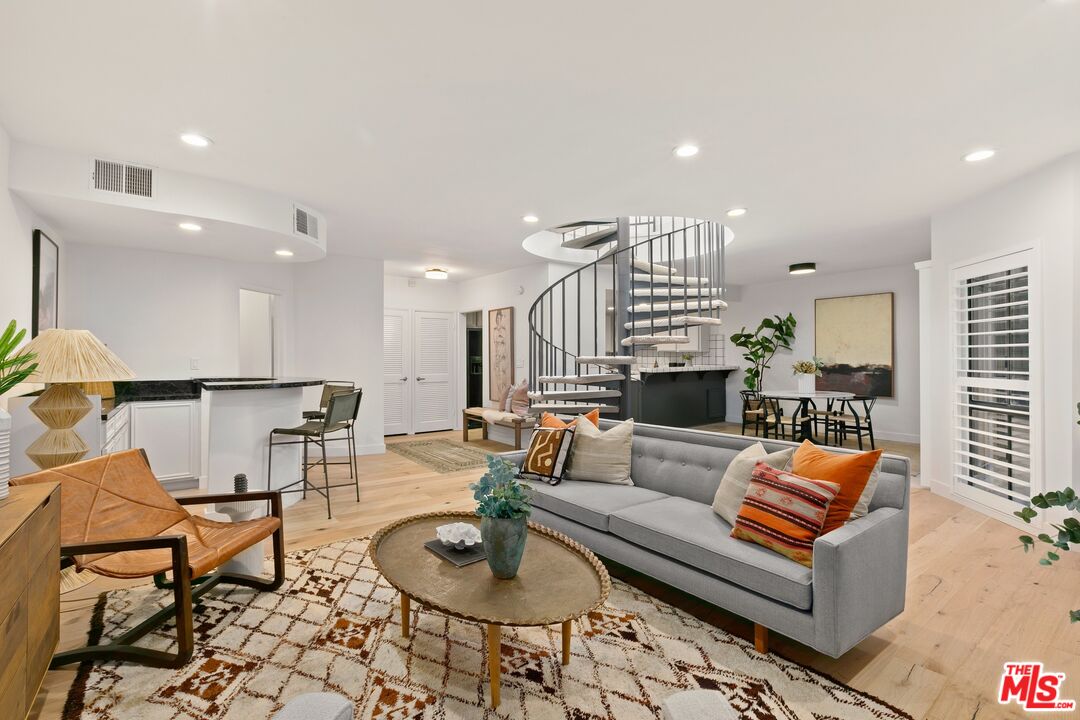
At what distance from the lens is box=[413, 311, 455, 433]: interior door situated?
8.22 metres

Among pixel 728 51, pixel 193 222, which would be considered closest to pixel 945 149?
pixel 728 51

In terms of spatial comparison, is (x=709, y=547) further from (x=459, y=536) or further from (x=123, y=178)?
(x=123, y=178)

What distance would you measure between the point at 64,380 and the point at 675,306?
16.3 ft

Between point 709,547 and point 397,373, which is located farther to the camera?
point 397,373

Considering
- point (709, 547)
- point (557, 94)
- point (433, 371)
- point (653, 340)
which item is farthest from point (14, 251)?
point (433, 371)

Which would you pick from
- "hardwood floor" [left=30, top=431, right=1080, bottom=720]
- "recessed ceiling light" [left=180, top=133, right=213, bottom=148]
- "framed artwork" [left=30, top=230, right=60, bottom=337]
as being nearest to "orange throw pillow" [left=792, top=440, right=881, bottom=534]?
"hardwood floor" [left=30, top=431, right=1080, bottom=720]

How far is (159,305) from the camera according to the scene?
5.03m

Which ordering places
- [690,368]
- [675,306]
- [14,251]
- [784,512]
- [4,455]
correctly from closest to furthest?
1. [4,455]
2. [784,512]
3. [14,251]
4. [675,306]
5. [690,368]

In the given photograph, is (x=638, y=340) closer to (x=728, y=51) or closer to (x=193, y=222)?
(x=728, y=51)

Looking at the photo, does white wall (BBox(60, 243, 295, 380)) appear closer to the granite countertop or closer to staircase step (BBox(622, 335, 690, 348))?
staircase step (BBox(622, 335, 690, 348))

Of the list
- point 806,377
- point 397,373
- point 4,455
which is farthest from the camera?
point 397,373

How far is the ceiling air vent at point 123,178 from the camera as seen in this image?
11.1ft

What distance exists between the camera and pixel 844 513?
2121mm

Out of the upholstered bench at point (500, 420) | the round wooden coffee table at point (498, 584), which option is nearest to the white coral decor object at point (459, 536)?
the round wooden coffee table at point (498, 584)
